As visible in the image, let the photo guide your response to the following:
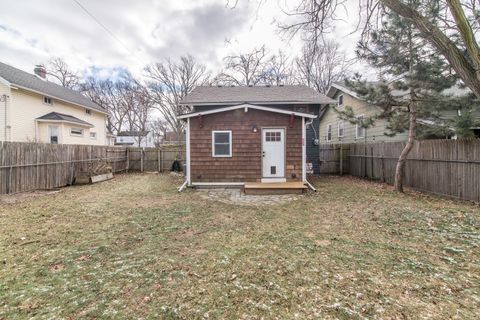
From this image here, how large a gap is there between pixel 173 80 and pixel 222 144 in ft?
64.1

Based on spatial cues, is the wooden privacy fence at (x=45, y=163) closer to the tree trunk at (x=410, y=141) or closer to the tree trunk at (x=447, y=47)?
the tree trunk at (x=447, y=47)

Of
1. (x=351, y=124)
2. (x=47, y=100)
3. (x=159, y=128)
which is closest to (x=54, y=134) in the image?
(x=47, y=100)

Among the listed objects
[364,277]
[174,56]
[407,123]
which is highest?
[174,56]

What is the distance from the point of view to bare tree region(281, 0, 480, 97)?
2.76 meters

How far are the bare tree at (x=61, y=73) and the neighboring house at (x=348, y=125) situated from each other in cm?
2880

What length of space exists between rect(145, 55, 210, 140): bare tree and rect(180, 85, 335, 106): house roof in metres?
12.7

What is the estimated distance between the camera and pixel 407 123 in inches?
332

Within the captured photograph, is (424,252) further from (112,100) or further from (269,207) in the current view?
(112,100)

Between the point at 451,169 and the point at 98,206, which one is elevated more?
the point at 451,169

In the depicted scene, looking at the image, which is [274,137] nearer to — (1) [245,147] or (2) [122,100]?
(1) [245,147]

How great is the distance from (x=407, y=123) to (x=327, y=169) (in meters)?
5.83

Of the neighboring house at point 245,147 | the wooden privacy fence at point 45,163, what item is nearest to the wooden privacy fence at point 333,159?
the neighboring house at point 245,147

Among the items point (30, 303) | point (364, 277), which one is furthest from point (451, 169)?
point (30, 303)

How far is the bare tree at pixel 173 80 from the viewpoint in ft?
82.9
